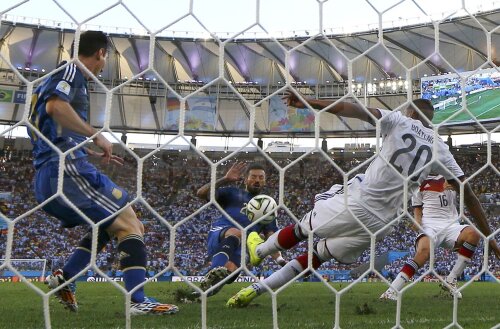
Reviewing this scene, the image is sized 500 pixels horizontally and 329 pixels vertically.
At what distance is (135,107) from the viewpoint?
24266mm

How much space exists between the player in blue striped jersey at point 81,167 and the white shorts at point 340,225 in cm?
103

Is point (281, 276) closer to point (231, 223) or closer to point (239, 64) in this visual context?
point (231, 223)

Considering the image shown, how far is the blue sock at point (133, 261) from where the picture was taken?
2.39 meters

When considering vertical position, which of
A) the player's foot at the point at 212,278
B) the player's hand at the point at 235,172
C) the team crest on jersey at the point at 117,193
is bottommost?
the player's foot at the point at 212,278

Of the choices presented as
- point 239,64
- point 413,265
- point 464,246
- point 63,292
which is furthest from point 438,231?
point 239,64

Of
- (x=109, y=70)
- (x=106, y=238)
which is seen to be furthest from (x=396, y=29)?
(x=106, y=238)

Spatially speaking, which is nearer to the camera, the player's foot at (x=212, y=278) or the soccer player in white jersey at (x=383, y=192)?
the soccer player in white jersey at (x=383, y=192)

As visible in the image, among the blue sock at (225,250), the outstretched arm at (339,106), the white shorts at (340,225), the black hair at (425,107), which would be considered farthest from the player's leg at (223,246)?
the outstretched arm at (339,106)

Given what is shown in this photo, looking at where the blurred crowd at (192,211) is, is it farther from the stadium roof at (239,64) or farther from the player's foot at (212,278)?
the stadium roof at (239,64)

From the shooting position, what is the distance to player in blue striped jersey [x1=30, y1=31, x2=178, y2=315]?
2199mm

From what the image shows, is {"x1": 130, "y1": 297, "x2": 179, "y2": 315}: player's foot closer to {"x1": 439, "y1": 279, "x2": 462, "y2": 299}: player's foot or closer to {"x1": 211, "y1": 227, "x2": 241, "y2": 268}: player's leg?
{"x1": 211, "y1": 227, "x2": 241, "y2": 268}: player's leg

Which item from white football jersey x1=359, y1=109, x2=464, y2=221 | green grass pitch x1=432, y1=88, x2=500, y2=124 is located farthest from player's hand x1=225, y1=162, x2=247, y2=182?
green grass pitch x1=432, y1=88, x2=500, y2=124

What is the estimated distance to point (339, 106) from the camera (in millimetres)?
2320

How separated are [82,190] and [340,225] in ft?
4.78
